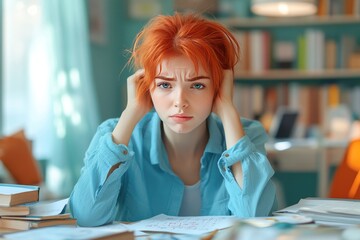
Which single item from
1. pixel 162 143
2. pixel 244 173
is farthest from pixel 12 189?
pixel 244 173

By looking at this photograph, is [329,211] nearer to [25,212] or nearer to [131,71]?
[25,212]

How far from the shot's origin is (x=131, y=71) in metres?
3.79

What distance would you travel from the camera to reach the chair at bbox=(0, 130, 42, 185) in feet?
9.68

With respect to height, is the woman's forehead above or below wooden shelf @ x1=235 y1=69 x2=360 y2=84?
above

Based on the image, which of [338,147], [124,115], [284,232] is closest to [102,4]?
[338,147]

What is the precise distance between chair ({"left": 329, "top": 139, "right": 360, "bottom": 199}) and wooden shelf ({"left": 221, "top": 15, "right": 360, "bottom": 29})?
312cm

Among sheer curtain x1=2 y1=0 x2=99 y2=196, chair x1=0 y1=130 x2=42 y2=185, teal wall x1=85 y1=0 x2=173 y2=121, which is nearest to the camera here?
chair x1=0 y1=130 x2=42 y2=185

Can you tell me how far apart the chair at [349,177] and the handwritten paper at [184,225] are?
50 cm

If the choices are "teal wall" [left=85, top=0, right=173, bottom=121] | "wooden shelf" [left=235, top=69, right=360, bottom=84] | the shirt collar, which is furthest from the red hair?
"wooden shelf" [left=235, top=69, right=360, bottom=84]

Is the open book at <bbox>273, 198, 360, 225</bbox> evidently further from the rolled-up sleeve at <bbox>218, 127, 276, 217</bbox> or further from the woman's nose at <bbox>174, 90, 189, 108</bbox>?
the woman's nose at <bbox>174, 90, 189, 108</bbox>

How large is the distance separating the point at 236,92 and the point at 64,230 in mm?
3879

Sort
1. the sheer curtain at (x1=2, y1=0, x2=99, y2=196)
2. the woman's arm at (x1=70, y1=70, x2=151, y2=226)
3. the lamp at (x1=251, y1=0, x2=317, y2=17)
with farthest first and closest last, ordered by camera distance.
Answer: the lamp at (x1=251, y1=0, x2=317, y2=17), the sheer curtain at (x1=2, y1=0, x2=99, y2=196), the woman's arm at (x1=70, y1=70, x2=151, y2=226)

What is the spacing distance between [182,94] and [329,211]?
1.44 feet

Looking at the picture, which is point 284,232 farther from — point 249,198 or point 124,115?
point 124,115
